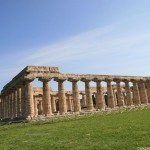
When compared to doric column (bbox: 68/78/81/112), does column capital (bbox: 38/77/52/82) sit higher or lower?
higher

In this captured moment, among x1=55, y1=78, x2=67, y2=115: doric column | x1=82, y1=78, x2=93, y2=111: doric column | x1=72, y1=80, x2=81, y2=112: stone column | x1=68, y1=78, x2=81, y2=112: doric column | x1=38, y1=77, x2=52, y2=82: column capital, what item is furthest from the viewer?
→ x1=82, y1=78, x2=93, y2=111: doric column

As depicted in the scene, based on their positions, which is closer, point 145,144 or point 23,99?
point 145,144

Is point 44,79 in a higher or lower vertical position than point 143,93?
higher

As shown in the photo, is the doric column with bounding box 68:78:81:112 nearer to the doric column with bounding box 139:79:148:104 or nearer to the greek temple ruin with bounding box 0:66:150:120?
the greek temple ruin with bounding box 0:66:150:120

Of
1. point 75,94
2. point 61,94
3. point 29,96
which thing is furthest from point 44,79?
point 75,94

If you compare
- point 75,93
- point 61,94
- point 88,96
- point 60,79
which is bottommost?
point 88,96

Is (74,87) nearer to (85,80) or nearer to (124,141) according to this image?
(85,80)

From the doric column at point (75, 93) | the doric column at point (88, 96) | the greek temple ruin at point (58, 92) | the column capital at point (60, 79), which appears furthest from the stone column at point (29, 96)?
the doric column at point (88, 96)

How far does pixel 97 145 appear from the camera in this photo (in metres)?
13.4

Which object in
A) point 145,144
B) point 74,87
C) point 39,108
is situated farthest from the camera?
point 39,108

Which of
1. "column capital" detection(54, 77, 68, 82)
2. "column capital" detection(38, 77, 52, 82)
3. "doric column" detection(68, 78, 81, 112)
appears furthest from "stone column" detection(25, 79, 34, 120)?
"doric column" detection(68, 78, 81, 112)

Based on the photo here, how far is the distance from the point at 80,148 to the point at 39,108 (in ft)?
231

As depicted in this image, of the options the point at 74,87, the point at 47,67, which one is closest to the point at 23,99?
the point at 47,67

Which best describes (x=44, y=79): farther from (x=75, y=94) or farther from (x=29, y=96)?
(x=75, y=94)
